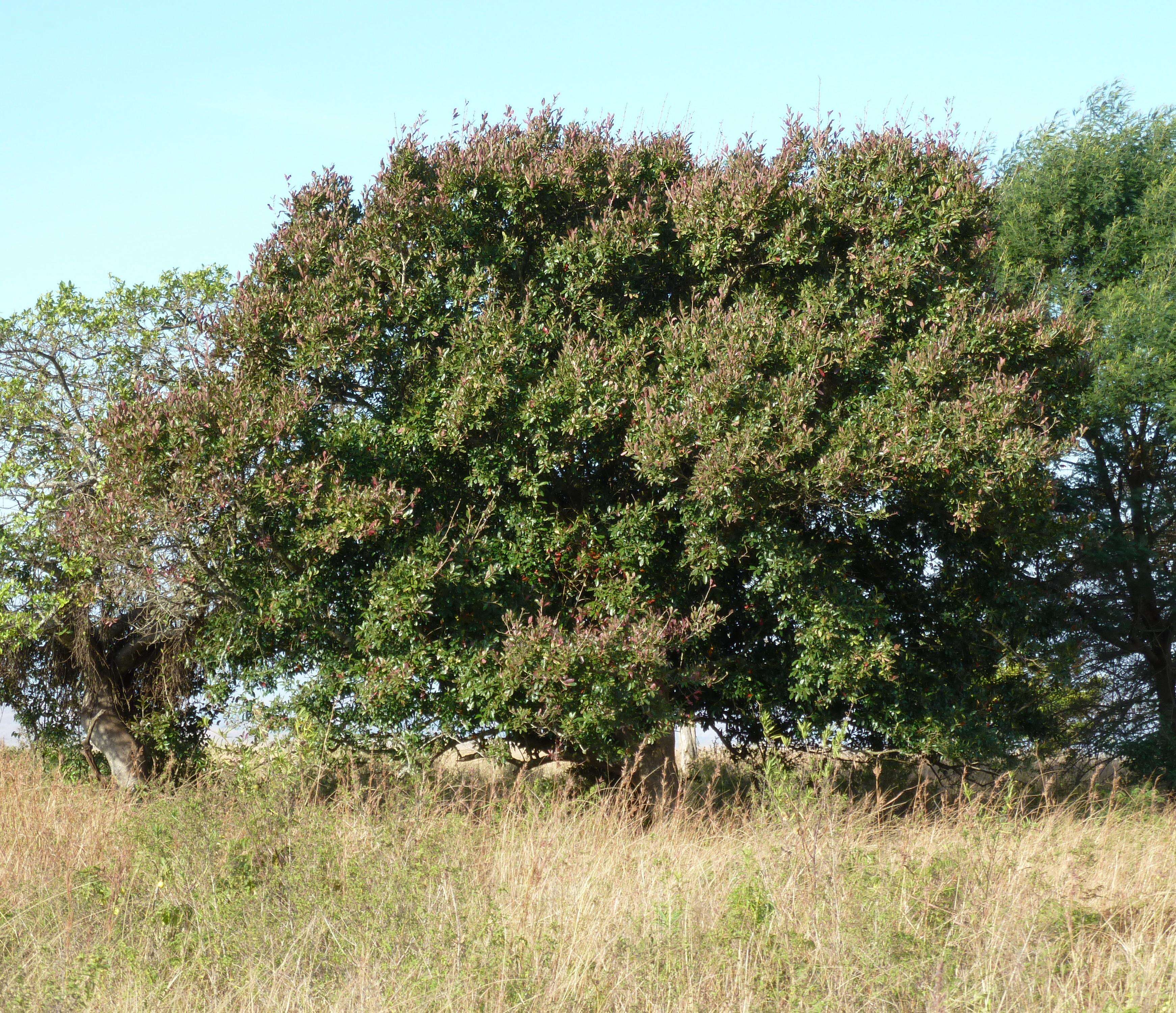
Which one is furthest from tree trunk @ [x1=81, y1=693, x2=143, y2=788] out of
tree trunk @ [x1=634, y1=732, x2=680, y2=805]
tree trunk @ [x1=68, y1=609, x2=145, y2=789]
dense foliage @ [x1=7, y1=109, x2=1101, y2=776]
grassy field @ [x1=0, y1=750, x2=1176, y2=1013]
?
tree trunk @ [x1=634, y1=732, x2=680, y2=805]

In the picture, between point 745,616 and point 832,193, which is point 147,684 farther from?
point 832,193

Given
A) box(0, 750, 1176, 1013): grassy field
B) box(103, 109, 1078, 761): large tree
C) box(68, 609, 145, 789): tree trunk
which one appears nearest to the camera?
box(0, 750, 1176, 1013): grassy field

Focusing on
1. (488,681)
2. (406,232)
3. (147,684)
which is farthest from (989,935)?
(147,684)

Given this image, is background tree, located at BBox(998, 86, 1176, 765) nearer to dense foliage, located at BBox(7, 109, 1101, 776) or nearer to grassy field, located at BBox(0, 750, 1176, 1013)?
dense foliage, located at BBox(7, 109, 1101, 776)

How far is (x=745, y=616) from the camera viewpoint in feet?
37.9

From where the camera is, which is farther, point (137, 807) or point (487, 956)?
point (137, 807)

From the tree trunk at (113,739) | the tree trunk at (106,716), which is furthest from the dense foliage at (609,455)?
the tree trunk at (113,739)

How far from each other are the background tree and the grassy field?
7843mm

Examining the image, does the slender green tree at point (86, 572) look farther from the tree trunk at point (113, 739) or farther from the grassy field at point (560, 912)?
the grassy field at point (560, 912)

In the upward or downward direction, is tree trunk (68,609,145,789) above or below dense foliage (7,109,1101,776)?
below

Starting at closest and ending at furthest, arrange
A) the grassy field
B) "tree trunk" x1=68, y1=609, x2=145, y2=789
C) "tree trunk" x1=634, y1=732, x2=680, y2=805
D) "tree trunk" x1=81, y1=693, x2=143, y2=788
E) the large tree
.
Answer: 1. the grassy field
2. the large tree
3. "tree trunk" x1=634, y1=732, x2=680, y2=805
4. "tree trunk" x1=68, y1=609, x2=145, y2=789
5. "tree trunk" x1=81, y1=693, x2=143, y2=788

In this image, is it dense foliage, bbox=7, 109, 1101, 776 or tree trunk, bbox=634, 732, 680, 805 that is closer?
dense foliage, bbox=7, 109, 1101, 776

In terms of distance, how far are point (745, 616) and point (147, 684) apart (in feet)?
29.1

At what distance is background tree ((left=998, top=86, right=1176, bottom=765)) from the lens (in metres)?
14.6
